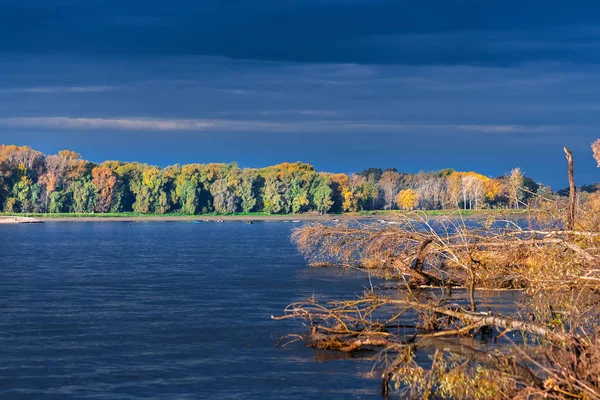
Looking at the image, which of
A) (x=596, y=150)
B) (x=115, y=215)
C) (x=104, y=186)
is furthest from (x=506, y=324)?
(x=104, y=186)

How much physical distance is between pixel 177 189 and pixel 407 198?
154 feet

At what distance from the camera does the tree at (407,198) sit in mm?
175575

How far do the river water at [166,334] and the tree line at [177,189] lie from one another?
124 meters

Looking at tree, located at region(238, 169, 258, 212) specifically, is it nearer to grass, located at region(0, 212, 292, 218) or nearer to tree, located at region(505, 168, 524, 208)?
grass, located at region(0, 212, 292, 218)

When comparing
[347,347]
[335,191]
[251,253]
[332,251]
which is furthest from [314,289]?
[335,191]

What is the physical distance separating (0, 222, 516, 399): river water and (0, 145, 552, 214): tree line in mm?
123966

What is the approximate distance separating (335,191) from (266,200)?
14.8 meters

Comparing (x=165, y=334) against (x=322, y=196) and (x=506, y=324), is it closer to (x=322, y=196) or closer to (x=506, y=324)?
(x=506, y=324)

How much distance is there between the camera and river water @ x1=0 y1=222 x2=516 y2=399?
22156mm

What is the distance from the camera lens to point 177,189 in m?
186

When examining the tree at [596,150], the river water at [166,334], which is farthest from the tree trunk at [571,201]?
the tree at [596,150]

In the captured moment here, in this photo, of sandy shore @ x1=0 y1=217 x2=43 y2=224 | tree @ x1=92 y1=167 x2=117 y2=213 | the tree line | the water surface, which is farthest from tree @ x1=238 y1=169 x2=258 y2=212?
the water surface

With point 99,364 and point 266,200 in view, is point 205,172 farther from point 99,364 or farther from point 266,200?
point 99,364

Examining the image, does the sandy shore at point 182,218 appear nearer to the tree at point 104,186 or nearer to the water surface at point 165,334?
the tree at point 104,186
